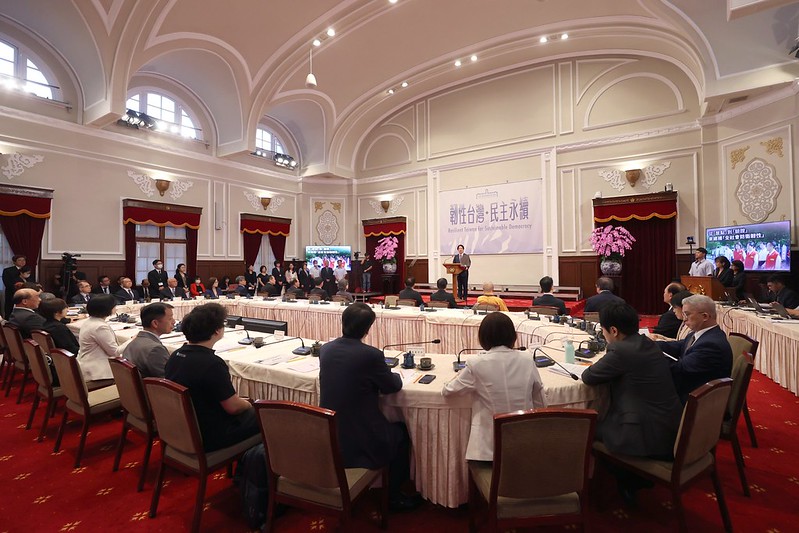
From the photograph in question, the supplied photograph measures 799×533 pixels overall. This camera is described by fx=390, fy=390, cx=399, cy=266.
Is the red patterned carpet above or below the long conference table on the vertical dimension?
below

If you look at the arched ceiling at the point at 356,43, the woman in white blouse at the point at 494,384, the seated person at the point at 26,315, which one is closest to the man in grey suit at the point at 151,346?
the woman in white blouse at the point at 494,384

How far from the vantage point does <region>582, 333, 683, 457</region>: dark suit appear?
1.76 m

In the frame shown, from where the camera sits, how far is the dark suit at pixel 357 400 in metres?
1.76

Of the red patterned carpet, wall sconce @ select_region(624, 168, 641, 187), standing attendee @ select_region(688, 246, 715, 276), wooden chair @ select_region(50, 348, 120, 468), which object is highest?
wall sconce @ select_region(624, 168, 641, 187)

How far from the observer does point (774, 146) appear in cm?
648

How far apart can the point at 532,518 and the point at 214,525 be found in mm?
1564

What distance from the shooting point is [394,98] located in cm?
1119

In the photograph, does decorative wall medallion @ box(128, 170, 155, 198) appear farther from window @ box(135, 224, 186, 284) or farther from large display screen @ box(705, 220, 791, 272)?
large display screen @ box(705, 220, 791, 272)

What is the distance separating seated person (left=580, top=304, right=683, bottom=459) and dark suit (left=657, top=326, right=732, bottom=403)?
0.37 meters

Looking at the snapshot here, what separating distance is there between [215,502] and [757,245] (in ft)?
26.6

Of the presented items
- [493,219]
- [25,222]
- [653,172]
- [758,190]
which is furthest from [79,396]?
[653,172]

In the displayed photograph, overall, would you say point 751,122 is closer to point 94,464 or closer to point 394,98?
point 394,98

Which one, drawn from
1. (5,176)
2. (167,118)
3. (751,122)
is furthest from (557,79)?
(5,176)

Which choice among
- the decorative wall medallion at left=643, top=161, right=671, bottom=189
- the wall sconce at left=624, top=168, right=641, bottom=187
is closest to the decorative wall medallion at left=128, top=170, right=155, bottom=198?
the wall sconce at left=624, top=168, right=641, bottom=187
